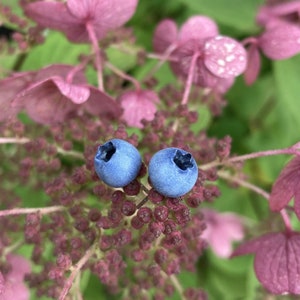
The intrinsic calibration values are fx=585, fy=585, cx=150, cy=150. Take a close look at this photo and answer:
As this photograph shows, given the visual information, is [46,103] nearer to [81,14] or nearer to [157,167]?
[81,14]

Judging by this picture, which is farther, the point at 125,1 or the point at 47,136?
the point at 47,136

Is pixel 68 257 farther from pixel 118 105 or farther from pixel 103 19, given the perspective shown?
pixel 103 19

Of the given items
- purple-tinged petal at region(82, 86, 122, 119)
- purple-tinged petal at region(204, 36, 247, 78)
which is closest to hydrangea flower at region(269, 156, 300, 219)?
purple-tinged petal at region(204, 36, 247, 78)

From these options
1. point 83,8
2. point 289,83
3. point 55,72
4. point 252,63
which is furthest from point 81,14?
point 289,83

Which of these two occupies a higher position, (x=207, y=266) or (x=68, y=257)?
(x=68, y=257)

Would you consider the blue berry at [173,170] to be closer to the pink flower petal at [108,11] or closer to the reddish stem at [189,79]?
the reddish stem at [189,79]

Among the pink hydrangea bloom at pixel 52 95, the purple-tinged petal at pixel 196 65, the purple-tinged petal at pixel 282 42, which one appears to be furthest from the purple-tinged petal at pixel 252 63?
the pink hydrangea bloom at pixel 52 95

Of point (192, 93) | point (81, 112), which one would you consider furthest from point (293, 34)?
point (81, 112)
